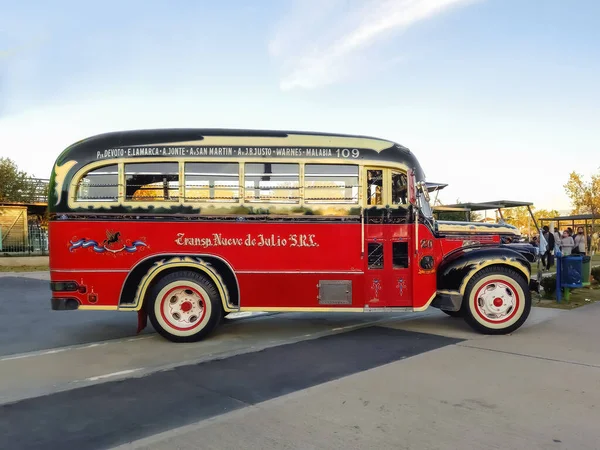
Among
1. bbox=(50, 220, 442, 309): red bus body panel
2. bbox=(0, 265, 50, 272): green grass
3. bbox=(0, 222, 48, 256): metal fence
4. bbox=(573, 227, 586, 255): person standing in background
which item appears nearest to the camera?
bbox=(50, 220, 442, 309): red bus body panel

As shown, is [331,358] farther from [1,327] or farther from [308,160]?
[1,327]

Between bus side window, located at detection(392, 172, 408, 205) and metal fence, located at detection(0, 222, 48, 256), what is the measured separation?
2413 cm

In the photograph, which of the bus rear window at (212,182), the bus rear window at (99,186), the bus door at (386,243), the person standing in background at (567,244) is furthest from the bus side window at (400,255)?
the person standing in background at (567,244)

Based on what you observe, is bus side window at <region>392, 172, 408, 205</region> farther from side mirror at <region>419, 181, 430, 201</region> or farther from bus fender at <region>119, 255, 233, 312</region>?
bus fender at <region>119, 255, 233, 312</region>

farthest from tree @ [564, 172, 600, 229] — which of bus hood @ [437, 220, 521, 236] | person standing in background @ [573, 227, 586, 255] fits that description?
bus hood @ [437, 220, 521, 236]

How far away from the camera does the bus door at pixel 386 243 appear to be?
6.85 metres

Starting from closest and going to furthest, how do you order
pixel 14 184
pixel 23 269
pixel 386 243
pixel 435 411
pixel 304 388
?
pixel 435 411 → pixel 304 388 → pixel 386 243 → pixel 23 269 → pixel 14 184

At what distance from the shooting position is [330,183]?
22.5ft

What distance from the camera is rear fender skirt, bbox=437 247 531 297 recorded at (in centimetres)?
702

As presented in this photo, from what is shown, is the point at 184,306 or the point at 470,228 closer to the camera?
the point at 184,306

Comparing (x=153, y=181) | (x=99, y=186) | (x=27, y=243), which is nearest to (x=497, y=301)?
(x=153, y=181)

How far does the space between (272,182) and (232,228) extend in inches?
33.9

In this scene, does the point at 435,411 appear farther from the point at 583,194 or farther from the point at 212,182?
the point at 583,194

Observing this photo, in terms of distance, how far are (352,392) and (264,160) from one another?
3.48 meters
